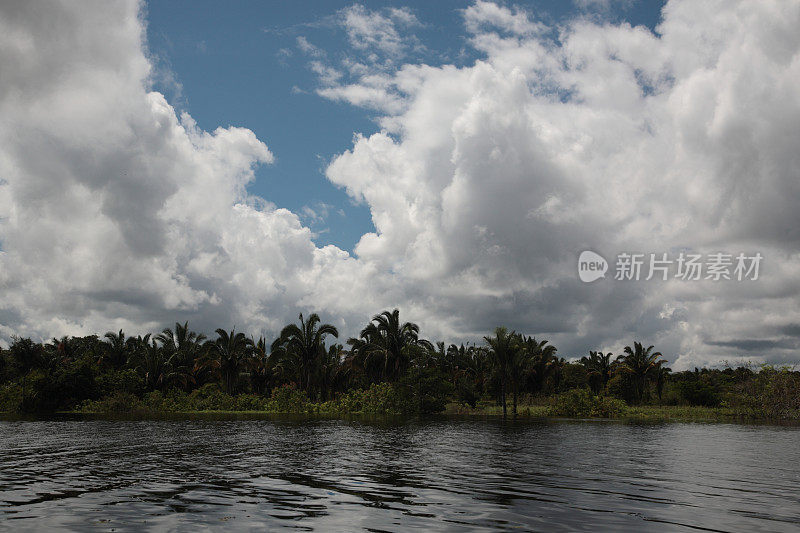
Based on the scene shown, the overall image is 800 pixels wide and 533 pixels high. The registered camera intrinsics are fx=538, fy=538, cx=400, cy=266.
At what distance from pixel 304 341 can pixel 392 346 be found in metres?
12.6

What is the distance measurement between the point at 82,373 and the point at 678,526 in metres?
86.8

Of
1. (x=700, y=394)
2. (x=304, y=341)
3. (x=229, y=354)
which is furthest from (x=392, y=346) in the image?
(x=700, y=394)

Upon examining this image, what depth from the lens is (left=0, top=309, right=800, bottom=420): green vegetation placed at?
6650 cm

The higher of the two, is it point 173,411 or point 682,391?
point 682,391

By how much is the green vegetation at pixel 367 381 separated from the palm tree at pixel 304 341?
0.47 feet

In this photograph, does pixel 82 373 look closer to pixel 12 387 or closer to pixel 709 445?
pixel 12 387

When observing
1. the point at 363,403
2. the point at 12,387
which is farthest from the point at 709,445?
the point at 12,387

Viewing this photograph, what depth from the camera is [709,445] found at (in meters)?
30.0

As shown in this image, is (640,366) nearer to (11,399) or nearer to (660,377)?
(660,377)

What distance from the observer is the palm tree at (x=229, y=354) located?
276ft

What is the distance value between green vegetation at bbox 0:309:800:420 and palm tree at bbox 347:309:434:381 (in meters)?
0.14

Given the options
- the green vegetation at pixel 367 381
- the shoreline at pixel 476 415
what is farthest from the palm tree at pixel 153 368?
the shoreline at pixel 476 415

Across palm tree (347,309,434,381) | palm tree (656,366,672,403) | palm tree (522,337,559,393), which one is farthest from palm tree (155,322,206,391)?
palm tree (656,366,672,403)

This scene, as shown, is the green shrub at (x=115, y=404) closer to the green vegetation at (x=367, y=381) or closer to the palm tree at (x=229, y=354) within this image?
the green vegetation at (x=367, y=381)
